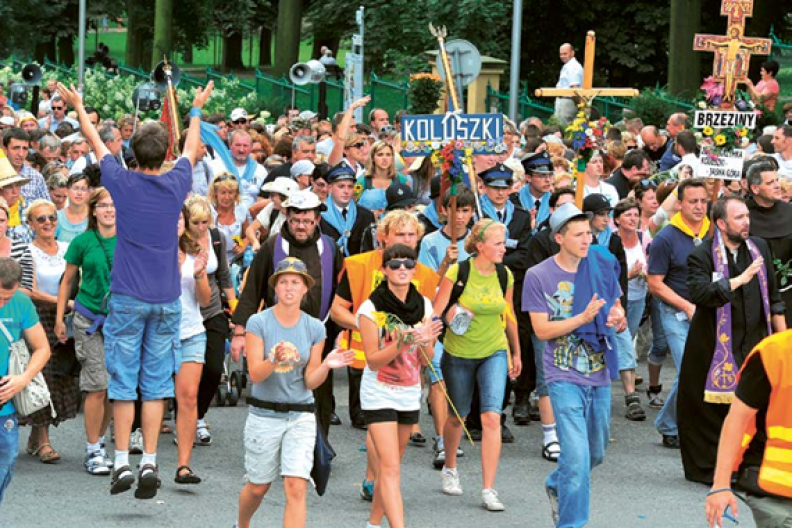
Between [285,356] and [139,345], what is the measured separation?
1.30m

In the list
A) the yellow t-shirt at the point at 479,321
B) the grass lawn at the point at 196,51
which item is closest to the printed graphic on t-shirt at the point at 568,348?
the yellow t-shirt at the point at 479,321

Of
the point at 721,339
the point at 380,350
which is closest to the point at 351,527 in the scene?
the point at 380,350

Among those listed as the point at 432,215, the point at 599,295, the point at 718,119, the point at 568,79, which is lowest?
the point at 599,295

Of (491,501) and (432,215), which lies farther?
(432,215)

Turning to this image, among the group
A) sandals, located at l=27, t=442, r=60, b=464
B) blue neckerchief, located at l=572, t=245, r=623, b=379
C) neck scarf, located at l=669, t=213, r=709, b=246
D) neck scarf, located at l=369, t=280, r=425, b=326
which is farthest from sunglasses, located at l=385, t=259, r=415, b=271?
neck scarf, located at l=669, t=213, r=709, b=246

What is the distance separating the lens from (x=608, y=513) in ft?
33.1

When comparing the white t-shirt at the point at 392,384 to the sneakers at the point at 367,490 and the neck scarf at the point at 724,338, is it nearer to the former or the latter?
the sneakers at the point at 367,490

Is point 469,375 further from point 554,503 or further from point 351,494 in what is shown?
point 554,503

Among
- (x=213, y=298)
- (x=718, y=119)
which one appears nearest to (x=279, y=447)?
(x=213, y=298)

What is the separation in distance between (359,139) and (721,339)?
646 centimetres

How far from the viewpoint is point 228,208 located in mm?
13031

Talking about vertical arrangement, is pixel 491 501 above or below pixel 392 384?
below

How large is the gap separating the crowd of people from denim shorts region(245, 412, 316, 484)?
0.01 meters

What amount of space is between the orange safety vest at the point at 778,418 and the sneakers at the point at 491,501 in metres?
A: 3.95
